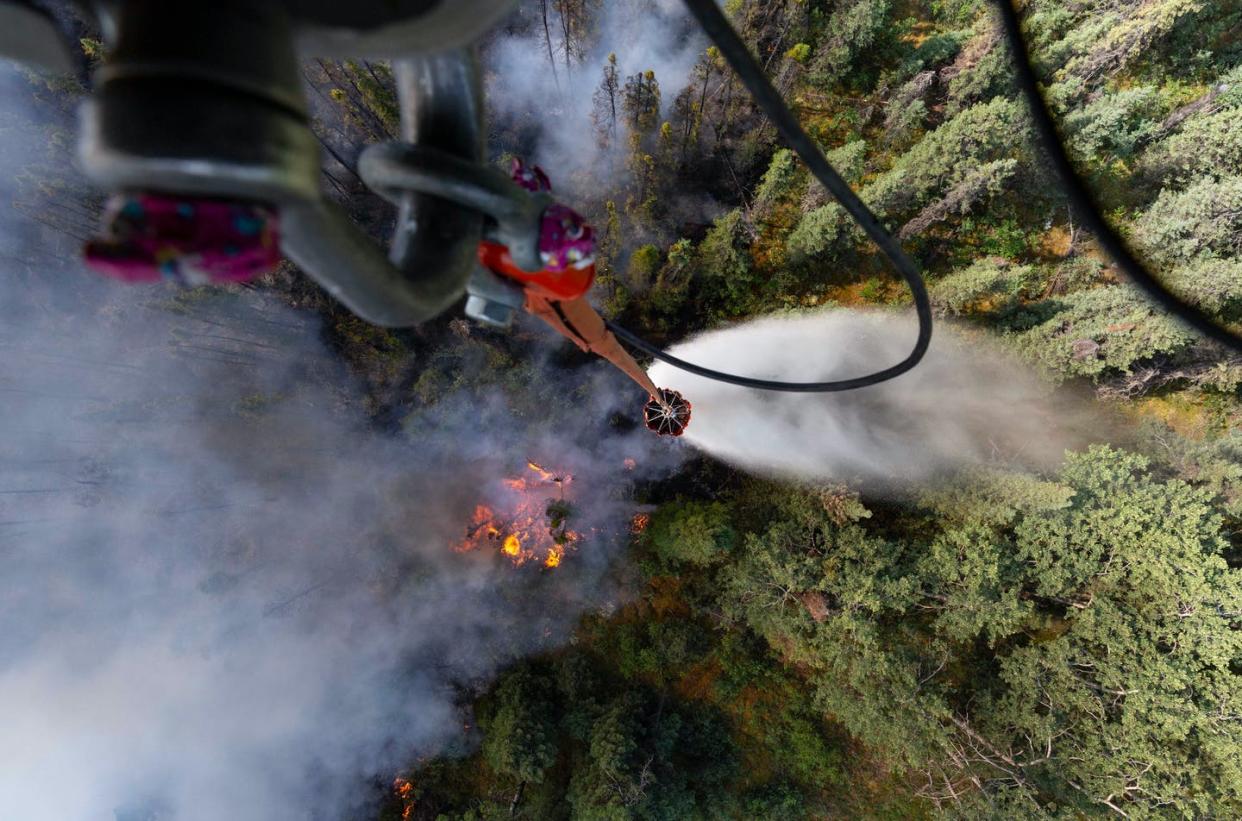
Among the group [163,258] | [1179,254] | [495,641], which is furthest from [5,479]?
[1179,254]

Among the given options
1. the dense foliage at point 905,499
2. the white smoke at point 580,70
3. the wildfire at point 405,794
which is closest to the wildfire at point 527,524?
the dense foliage at point 905,499

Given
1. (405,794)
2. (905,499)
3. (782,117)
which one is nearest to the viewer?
(782,117)

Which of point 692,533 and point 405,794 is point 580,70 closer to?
point 692,533

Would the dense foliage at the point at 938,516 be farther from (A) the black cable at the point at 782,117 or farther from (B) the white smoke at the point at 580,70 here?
(A) the black cable at the point at 782,117

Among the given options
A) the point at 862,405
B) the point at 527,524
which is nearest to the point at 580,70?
the point at 862,405

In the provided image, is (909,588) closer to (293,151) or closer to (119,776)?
(293,151)

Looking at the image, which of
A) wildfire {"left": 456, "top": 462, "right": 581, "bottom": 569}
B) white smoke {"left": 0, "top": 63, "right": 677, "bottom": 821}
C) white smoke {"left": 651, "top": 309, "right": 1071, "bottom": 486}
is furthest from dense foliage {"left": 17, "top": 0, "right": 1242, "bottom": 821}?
wildfire {"left": 456, "top": 462, "right": 581, "bottom": 569}
